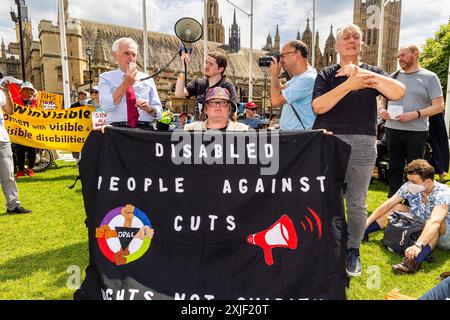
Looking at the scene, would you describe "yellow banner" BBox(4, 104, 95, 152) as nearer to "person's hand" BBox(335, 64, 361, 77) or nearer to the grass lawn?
the grass lawn

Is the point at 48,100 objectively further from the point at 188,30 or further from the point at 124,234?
the point at 124,234

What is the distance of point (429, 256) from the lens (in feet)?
12.9

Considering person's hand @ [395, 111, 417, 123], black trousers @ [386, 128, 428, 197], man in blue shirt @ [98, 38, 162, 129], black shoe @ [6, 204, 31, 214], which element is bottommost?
Answer: black shoe @ [6, 204, 31, 214]

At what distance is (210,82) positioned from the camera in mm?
4262

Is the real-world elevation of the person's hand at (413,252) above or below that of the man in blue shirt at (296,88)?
below

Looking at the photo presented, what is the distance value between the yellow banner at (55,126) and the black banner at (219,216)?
282 inches

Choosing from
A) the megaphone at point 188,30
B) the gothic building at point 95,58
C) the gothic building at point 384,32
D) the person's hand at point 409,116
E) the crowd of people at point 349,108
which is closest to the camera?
the crowd of people at point 349,108

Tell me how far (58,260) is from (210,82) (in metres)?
2.86

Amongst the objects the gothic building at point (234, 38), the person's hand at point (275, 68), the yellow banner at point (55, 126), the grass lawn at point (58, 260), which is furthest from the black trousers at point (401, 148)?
the gothic building at point (234, 38)

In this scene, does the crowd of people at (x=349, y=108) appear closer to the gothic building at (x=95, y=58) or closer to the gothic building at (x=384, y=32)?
the gothic building at (x=95, y=58)

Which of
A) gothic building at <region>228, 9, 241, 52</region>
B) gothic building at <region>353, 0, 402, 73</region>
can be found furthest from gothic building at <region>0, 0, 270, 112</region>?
gothic building at <region>353, 0, 402, 73</region>

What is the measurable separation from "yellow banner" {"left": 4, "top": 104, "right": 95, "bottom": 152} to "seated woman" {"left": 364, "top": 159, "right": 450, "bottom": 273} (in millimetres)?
7909

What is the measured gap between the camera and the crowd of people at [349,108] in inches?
123

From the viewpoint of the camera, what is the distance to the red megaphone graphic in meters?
2.68
